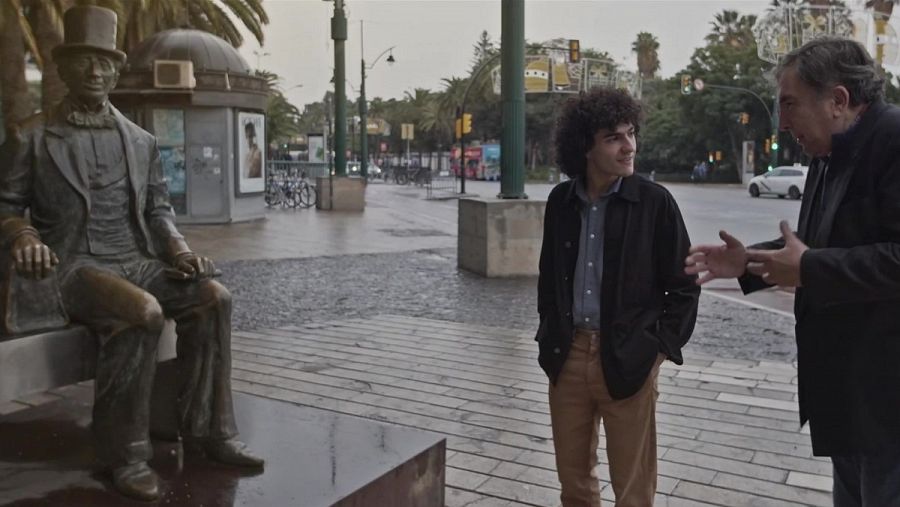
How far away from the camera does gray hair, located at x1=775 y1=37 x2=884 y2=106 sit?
2.33 m

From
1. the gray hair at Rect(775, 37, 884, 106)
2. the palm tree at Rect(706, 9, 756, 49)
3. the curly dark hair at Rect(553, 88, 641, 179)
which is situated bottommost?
the curly dark hair at Rect(553, 88, 641, 179)

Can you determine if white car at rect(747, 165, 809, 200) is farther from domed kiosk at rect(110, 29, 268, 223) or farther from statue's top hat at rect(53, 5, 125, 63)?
statue's top hat at rect(53, 5, 125, 63)

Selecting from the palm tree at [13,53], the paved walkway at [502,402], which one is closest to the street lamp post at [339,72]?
the palm tree at [13,53]

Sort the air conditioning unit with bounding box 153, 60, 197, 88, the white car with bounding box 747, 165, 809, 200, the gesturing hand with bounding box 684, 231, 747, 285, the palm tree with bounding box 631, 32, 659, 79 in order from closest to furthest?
the gesturing hand with bounding box 684, 231, 747, 285 < the air conditioning unit with bounding box 153, 60, 197, 88 < the white car with bounding box 747, 165, 809, 200 < the palm tree with bounding box 631, 32, 659, 79

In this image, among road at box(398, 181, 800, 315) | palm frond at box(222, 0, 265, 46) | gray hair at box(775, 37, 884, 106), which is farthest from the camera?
palm frond at box(222, 0, 265, 46)

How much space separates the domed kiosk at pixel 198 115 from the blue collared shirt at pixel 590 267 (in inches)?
629

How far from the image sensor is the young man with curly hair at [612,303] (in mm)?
2898

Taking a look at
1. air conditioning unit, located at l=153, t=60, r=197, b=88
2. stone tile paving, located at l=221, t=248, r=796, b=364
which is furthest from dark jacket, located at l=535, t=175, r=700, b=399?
air conditioning unit, located at l=153, t=60, r=197, b=88

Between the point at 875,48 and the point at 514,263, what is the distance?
26.9 m

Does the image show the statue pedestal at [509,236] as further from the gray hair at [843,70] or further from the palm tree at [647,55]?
the palm tree at [647,55]

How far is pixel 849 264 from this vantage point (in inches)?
86.6

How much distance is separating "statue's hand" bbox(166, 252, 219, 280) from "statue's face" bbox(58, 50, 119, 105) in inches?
28.0

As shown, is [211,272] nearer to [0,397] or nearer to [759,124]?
[0,397]

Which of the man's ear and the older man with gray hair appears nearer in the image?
the older man with gray hair
